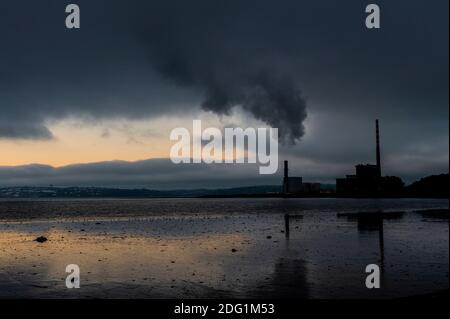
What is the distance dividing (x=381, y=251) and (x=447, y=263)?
313 inches

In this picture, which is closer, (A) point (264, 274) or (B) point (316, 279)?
(B) point (316, 279)

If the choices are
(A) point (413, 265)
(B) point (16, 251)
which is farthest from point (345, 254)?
(B) point (16, 251)

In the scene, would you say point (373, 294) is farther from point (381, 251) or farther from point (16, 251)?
point (16, 251)

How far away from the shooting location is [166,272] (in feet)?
104

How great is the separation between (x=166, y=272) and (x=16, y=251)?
74.7 ft
